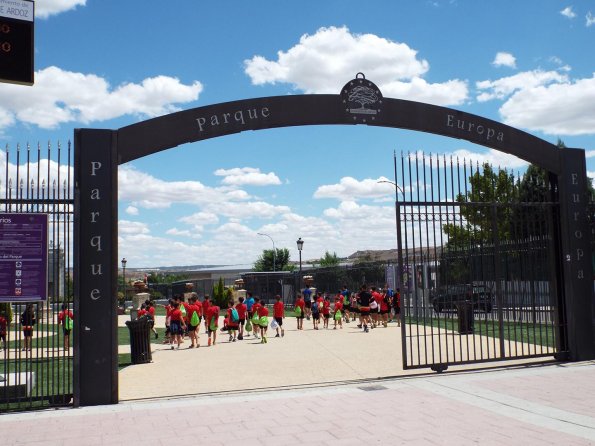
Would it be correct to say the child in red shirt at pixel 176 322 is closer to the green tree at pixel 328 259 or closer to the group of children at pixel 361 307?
the group of children at pixel 361 307

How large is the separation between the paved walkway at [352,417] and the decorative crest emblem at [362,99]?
4499 millimetres

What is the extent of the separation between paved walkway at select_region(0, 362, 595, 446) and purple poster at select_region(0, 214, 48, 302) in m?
1.66

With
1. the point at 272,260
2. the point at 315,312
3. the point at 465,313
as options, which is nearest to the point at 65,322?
the point at 465,313

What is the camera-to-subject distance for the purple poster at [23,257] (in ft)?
26.5

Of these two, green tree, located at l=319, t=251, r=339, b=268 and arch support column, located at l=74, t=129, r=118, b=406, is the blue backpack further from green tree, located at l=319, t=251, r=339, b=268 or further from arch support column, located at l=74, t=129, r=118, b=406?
green tree, located at l=319, t=251, r=339, b=268

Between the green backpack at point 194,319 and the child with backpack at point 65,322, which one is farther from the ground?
the child with backpack at point 65,322

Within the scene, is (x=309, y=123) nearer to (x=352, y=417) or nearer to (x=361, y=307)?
A: (x=352, y=417)

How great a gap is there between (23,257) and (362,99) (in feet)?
19.4

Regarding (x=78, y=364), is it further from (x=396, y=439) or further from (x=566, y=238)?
(x=566, y=238)

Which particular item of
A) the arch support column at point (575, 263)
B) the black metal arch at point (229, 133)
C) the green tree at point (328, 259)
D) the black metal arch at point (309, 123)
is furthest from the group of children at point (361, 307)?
the green tree at point (328, 259)

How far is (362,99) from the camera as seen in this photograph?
1006 centimetres

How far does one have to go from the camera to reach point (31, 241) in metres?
8.22

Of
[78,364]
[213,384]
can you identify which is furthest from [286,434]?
[213,384]

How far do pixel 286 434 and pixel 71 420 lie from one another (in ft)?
9.54
